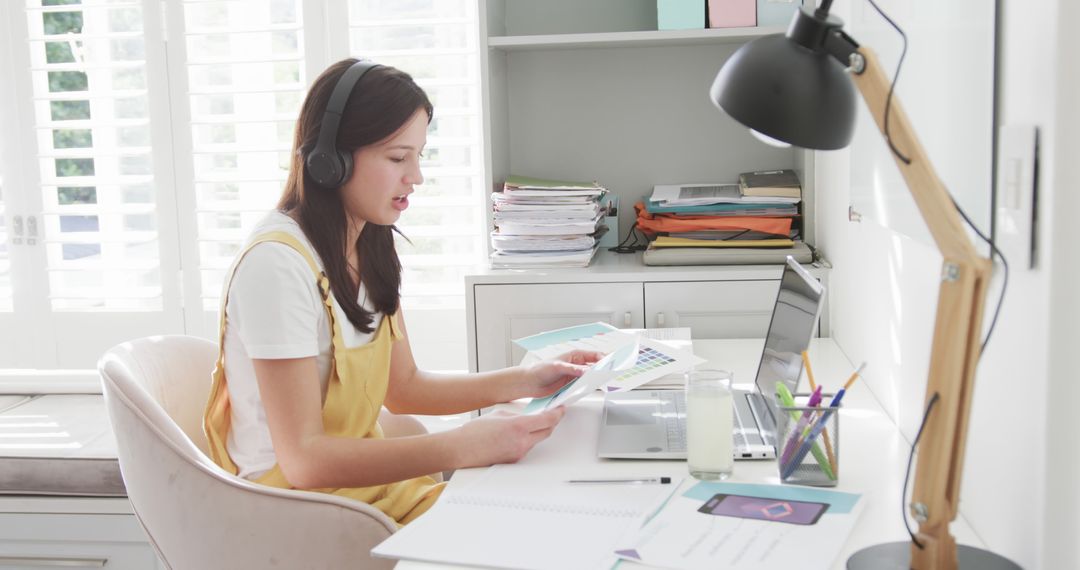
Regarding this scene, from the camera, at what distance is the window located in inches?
107

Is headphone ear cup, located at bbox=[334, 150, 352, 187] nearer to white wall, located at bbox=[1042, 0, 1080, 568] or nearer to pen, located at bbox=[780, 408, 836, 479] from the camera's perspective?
pen, located at bbox=[780, 408, 836, 479]

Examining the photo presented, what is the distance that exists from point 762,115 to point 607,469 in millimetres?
Result: 539

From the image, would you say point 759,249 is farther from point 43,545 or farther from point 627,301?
point 43,545

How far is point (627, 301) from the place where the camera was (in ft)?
7.53

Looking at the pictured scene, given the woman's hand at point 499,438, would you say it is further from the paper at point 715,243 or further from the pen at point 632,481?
the paper at point 715,243

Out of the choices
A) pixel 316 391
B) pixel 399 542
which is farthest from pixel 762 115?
pixel 316 391

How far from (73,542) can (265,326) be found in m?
1.21

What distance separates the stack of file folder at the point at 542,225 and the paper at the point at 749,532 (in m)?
1.23

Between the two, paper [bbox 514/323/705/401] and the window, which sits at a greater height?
the window

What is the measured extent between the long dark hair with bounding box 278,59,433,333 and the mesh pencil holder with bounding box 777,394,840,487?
0.67 m

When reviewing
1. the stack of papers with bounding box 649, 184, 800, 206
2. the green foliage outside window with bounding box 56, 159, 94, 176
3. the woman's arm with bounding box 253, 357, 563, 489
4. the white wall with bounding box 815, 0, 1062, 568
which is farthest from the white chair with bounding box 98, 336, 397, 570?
the green foliage outside window with bounding box 56, 159, 94, 176

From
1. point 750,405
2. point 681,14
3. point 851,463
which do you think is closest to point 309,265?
point 750,405

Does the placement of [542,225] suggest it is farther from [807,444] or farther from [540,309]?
[807,444]

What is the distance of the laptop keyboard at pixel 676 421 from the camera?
4.44 ft
